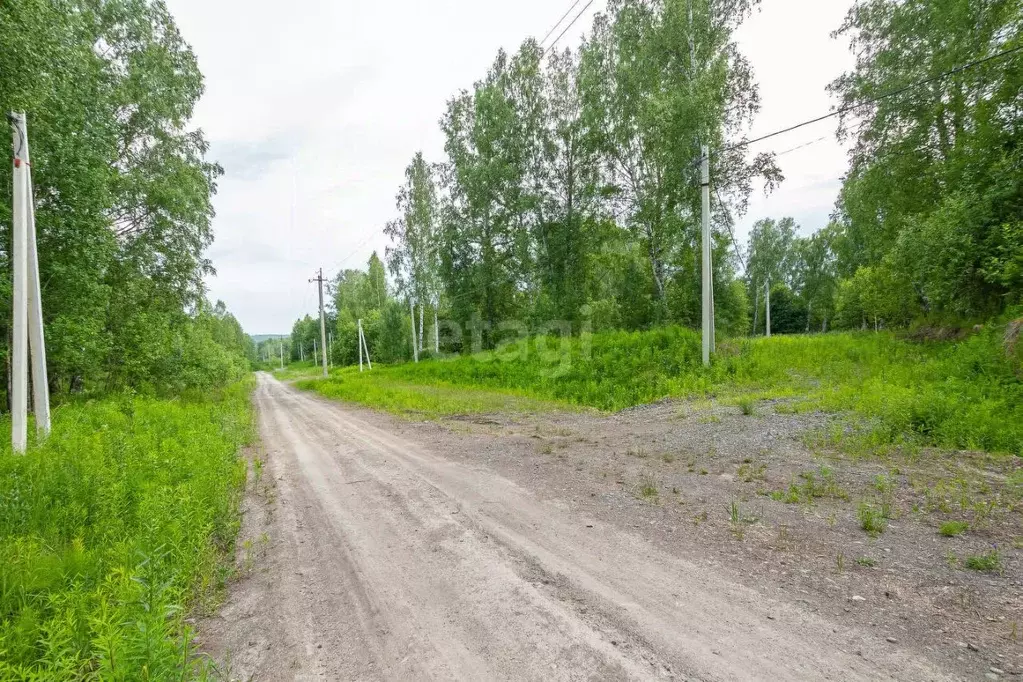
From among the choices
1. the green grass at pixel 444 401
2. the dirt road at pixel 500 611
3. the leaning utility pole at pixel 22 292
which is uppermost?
the leaning utility pole at pixel 22 292

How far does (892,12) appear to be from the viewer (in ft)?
51.5

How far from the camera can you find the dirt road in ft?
8.24

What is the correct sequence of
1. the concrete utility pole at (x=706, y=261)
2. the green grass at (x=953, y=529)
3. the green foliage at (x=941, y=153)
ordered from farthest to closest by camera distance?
the concrete utility pole at (x=706, y=261) < the green foliage at (x=941, y=153) < the green grass at (x=953, y=529)

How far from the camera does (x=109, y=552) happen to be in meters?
3.55

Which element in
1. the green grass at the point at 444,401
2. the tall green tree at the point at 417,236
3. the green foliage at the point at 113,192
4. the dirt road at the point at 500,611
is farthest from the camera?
the tall green tree at the point at 417,236

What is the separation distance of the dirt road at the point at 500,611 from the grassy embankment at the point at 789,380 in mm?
5278

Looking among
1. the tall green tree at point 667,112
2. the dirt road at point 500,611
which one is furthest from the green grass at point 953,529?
the tall green tree at point 667,112

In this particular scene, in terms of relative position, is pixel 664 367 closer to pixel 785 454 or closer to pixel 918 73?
pixel 785 454

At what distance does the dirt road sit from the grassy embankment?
5278mm

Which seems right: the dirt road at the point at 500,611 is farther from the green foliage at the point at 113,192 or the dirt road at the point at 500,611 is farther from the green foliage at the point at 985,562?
the green foliage at the point at 113,192

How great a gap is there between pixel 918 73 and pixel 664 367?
42.9 feet

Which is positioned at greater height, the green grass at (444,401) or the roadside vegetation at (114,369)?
the roadside vegetation at (114,369)

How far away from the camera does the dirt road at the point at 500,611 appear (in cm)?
251

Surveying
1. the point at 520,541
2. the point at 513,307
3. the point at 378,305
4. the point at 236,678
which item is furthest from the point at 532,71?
the point at 378,305
